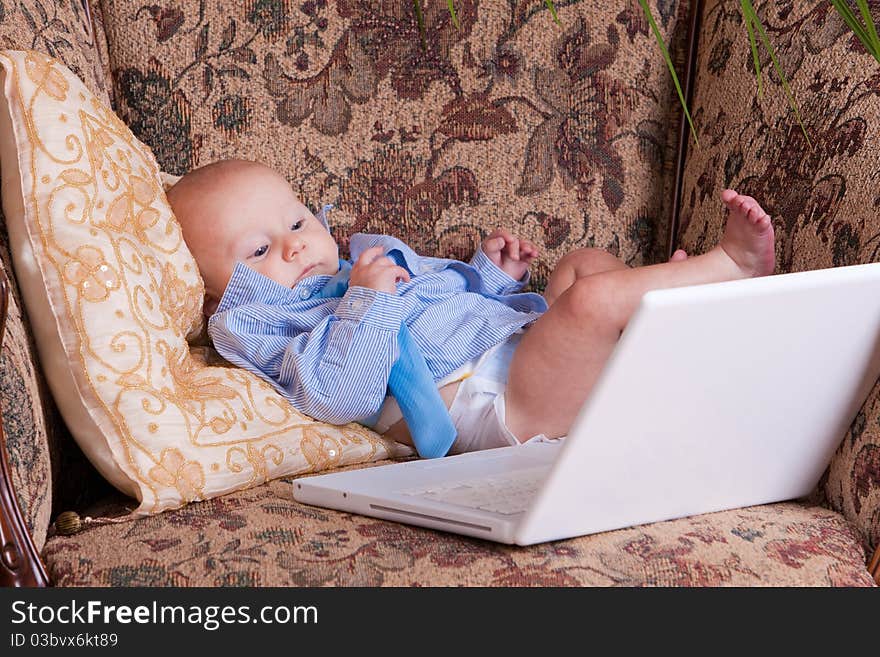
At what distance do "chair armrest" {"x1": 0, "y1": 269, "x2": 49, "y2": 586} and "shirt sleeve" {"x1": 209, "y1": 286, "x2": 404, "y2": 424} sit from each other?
0.40m

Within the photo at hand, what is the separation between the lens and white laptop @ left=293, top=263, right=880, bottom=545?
78 centimetres

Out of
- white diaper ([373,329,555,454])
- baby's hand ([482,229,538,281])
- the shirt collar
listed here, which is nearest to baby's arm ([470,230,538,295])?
baby's hand ([482,229,538,281])

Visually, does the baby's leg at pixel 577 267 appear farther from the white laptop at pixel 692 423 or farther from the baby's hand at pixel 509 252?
the white laptop at pixel 692 423

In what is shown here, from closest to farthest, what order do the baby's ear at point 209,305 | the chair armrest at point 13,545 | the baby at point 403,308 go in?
the chair armrest at point 13,545 < the baby at point 403,308 < the baby's ear at point 209,305

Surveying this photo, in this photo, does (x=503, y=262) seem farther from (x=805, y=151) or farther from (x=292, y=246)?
(x=805, y=151)

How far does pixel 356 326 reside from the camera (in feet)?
4.08

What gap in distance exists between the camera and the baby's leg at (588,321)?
113cm

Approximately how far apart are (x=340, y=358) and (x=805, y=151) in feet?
2.15

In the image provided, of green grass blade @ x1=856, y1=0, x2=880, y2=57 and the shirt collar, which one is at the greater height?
green grass blade @ x1=856, y1=0, x2=880, y2=57

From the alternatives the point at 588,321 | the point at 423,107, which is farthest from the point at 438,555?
the point at 423,107

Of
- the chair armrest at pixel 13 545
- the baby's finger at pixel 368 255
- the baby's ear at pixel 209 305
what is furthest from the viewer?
the baby's ear at pixel 209 305

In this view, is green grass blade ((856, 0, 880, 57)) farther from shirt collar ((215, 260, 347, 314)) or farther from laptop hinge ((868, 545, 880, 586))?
shirt collar ((215, 260, 347, 314))

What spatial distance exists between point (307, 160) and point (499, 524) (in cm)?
81

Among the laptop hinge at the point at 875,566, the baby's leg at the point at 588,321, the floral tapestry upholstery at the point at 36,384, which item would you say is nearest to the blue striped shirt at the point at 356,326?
the baby's leg at the point at 588,321
